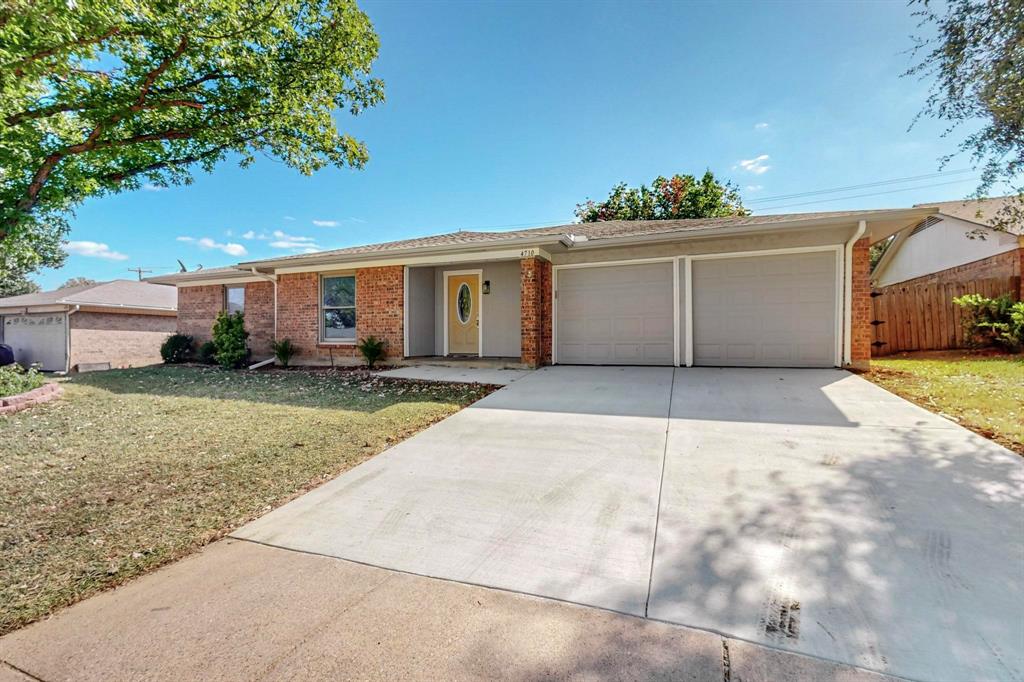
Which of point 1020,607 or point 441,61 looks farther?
point 441,61

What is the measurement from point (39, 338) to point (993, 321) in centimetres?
3027

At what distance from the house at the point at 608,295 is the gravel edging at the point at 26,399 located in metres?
4.84

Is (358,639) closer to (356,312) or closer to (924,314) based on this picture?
(356,312)

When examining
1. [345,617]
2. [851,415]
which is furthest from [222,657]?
[851,415]

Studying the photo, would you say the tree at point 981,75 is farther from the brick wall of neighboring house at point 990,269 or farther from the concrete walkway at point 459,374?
the concrete walkway at point 459,374

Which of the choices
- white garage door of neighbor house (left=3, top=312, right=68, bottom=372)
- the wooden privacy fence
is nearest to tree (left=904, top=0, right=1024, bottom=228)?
the wooden privacy fence

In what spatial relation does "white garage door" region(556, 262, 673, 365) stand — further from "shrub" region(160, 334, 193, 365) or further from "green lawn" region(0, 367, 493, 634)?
"shrub" region(160, 334, 193, 365)

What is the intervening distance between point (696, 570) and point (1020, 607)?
1377mm

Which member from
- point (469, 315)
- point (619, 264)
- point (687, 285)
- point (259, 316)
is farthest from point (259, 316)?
point (687, 285)

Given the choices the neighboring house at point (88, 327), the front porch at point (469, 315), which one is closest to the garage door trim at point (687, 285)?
the front porch at point (469, 315)

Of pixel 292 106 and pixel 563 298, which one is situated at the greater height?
pixel 292 106

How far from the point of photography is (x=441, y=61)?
32.7ft

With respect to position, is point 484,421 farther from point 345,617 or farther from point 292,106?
point 292,106

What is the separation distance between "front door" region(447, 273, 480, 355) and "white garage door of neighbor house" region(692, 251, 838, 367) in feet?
16.9
